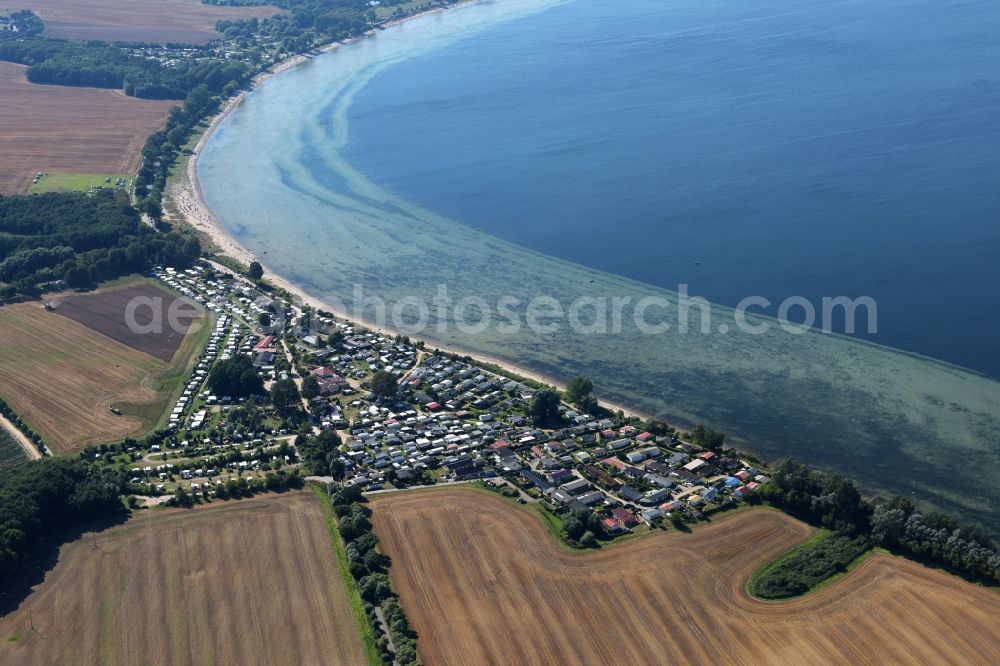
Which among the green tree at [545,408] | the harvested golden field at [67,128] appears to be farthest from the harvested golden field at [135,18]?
the green tree at [545,408]

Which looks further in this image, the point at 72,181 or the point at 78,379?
the point at 72,181

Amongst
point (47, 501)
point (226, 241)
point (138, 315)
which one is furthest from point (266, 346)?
point (226, 241)

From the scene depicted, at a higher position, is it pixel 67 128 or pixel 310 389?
pixel 67 128

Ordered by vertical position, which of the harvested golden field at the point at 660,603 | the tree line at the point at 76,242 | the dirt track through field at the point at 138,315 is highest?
the tree line at the point at 76,242

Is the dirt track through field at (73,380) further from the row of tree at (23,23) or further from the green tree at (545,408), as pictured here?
the row of tree at (23,23)

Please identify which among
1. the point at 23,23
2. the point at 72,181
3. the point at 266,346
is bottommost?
the point at 266,346

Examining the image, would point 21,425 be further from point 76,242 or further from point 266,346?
point 76,242
